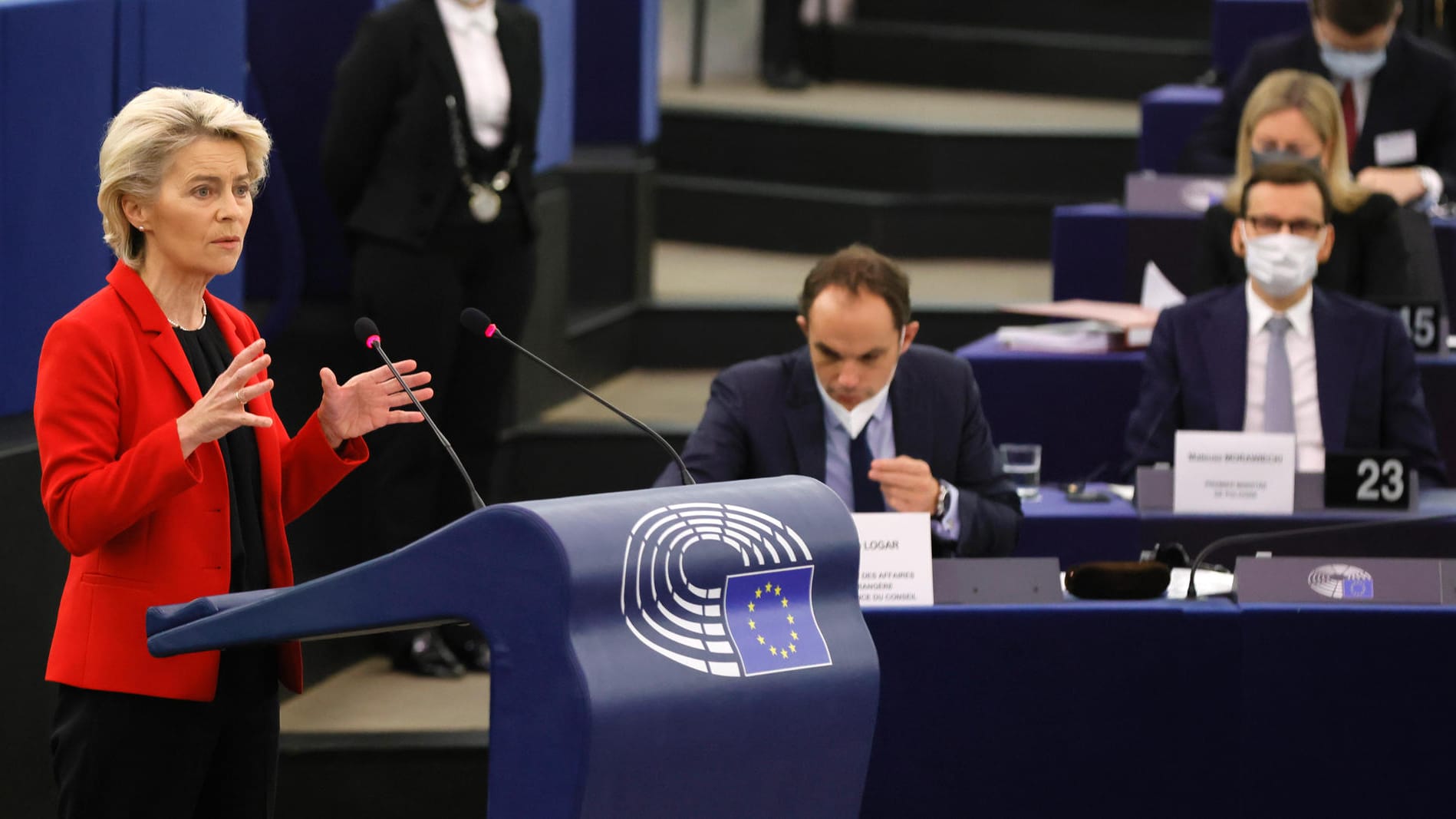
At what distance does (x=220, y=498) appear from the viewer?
2033 millimetres

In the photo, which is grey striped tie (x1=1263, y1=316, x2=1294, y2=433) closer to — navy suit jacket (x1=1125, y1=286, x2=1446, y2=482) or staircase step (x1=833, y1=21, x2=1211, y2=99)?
navy suit jacket (x1=1125, y1=286, x2=1446, y2=482)

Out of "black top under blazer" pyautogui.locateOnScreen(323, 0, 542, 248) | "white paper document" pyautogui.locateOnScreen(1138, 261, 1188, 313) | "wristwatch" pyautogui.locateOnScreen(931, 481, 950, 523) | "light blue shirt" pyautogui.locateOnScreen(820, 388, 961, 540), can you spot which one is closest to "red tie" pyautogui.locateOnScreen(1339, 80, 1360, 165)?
"white paper document" pyautogui.locateOnScreen(1138, 261, 1188, 313)

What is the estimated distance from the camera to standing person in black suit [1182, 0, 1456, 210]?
17.8 feet

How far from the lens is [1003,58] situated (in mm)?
8484

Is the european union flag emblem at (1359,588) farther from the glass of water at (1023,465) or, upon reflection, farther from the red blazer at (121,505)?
the red blazer at (121,505)

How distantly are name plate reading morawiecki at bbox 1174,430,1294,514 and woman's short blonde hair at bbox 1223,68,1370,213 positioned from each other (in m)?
1.28

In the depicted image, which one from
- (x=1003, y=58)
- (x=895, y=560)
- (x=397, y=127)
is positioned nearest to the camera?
(x=895, y=560)

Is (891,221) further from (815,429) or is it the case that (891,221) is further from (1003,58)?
(815,429)

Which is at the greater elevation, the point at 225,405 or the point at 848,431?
the point at 225,405

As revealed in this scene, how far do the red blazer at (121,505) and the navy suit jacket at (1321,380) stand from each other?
230 cm

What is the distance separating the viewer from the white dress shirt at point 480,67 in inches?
168

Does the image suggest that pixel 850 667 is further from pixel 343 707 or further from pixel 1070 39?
pixel 1070 39

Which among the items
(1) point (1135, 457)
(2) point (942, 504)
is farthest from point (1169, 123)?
(2) point (942, 504)

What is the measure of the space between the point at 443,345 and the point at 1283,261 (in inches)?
68.3
